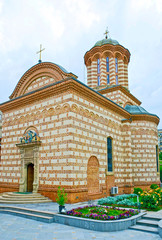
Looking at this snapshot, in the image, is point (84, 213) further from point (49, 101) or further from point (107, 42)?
point (107, 42)

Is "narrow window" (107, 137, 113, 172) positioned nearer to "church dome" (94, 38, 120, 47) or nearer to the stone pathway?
the stone pathway

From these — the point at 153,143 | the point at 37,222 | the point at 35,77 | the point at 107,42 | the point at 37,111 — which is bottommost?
the point at 37,222

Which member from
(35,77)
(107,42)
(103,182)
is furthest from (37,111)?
(107,42)

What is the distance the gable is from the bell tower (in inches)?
282

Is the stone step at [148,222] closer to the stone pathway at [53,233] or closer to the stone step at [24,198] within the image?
the stone pathway at [53,233]

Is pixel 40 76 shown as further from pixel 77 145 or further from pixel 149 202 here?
pixel 149 202

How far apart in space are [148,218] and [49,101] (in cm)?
896

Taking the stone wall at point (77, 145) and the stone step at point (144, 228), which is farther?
the stone wall at point (77, 145)

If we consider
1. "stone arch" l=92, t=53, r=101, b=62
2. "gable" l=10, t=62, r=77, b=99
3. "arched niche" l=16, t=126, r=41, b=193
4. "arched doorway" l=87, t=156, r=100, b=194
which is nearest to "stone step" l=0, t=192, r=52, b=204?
"arched niche" l=16, t=126, r=41, b=193

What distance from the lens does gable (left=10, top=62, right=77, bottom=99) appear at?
1507 cm

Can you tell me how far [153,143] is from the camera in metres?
20.2

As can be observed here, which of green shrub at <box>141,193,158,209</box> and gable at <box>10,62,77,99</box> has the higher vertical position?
gable at <box>10,62,77,99</box>

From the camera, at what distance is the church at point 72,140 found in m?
13.0

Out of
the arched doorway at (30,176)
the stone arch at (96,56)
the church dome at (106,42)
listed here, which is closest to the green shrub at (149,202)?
the arched doorway at (30,176)
